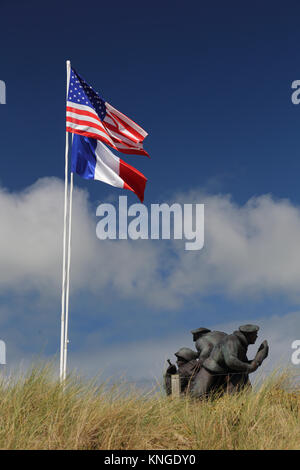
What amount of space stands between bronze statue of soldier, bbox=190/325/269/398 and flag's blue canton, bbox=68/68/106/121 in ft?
22.8

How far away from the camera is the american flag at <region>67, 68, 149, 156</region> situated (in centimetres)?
1384

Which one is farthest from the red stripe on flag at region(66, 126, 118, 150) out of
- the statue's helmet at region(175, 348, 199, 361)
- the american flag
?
the statue's helmet at region(175, 348, 199, 361)

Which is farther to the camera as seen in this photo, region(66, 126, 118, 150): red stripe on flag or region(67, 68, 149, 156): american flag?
region(67, 68, 149, 156): american flag

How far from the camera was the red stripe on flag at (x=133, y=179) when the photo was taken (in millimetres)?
14266

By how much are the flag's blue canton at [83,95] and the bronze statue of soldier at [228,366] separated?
6.95 m

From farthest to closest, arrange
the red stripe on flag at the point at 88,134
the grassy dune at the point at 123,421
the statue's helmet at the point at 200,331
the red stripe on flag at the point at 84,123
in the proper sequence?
the red stripe on flag at the point at 84,123, the red stripe on flag at the point at 88,134, the statue's helmet at the point at 200,331, the grassy dune at the point at 123,421

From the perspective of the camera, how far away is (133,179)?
47.5 feet

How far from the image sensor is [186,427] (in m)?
9.11

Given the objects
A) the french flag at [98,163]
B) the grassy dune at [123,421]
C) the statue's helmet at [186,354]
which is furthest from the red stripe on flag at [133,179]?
the grassy dune at [123,421]

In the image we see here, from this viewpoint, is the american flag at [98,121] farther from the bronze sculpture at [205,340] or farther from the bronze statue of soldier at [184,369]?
the bronze statue of soldier at [184,369]

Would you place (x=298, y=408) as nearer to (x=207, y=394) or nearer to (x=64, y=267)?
(x=207, y=394)

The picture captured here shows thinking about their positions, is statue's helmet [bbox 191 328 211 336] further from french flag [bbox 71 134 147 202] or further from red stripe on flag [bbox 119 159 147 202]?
french flag [bbox 71 134 147 202]
